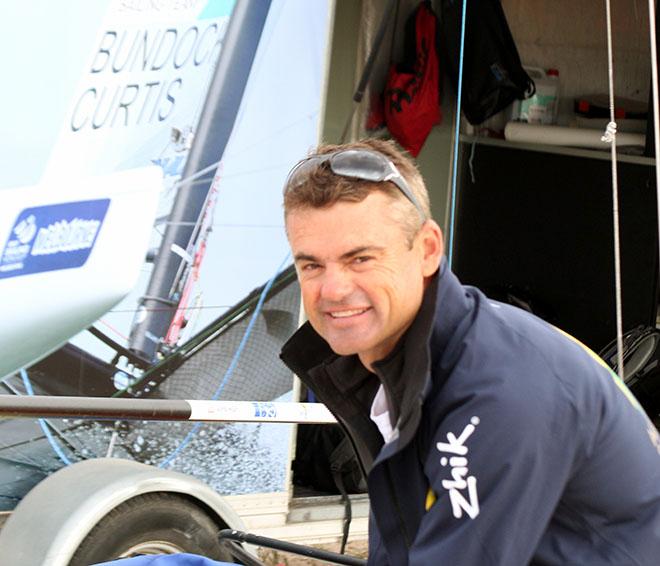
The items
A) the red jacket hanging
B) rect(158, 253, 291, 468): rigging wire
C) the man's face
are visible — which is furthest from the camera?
→ the red jacket hanging

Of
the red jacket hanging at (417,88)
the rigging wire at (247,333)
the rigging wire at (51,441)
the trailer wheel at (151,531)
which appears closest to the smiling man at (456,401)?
the trailer wheel at (151,531)

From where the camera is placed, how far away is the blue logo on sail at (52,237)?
4.17 m

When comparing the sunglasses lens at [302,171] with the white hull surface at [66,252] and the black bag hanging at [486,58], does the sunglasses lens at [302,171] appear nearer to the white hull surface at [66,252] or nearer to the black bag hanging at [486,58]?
the white hull surface at [66,252]

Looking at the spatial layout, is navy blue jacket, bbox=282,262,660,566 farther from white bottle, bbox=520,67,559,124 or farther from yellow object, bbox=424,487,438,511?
white bottle, bbox=520,67,559,124

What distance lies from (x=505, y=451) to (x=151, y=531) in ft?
6.86

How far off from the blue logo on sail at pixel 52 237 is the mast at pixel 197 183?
330mm

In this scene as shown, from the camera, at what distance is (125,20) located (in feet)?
14.4

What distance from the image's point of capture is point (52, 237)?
14.0ft

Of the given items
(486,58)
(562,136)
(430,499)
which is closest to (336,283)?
(430,499)

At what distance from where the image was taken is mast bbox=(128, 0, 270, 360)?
4.63m

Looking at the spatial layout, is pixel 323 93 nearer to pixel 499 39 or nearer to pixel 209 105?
pixel 209 105

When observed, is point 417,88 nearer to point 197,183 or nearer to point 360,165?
point 197,183

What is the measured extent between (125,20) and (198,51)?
0.33 meters

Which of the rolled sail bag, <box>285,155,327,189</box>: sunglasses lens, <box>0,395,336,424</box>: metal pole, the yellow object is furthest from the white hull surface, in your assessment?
the yellow object
